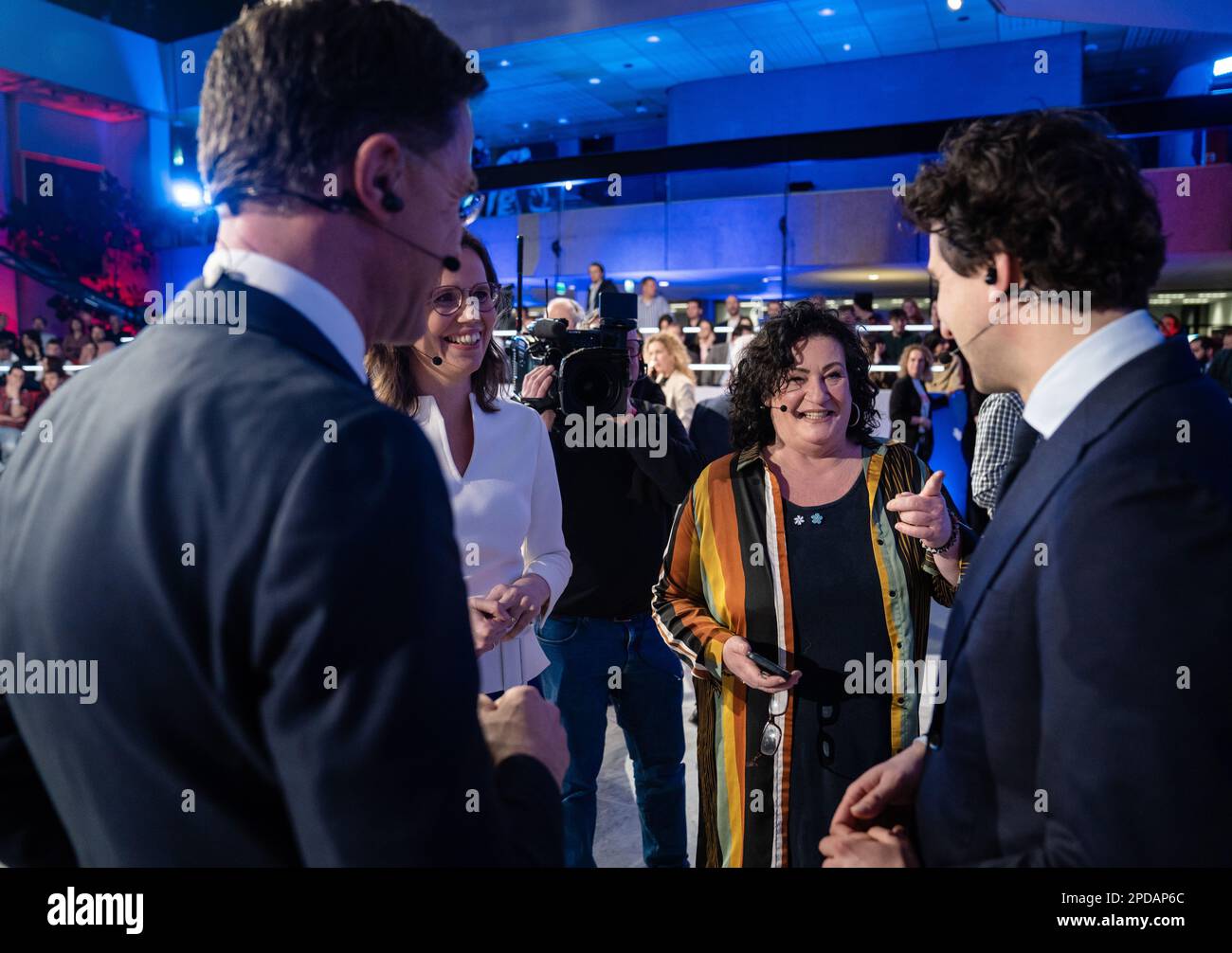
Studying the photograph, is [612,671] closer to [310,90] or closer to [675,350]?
[310,90]

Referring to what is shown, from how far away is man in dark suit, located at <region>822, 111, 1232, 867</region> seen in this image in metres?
0.71

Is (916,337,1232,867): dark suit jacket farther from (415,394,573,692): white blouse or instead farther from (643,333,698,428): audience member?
(643,333,698,428): audience member

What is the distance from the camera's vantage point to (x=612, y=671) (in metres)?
2.18

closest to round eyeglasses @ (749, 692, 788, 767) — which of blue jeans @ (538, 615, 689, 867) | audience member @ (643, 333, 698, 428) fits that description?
blue jeans @ (538, 615, 689, 867)

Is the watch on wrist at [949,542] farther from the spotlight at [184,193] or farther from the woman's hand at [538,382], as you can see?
the spotlight at [184,193]

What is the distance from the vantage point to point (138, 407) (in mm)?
625

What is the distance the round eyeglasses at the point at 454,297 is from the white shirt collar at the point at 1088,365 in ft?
3.74

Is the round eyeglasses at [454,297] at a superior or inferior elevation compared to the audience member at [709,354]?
inferior

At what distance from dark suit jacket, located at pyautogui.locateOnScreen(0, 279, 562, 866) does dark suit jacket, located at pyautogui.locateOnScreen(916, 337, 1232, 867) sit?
Result: 19.1 inches

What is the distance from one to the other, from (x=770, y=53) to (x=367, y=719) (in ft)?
44.0

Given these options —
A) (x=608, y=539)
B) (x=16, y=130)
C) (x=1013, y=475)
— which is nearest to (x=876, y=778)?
(x=1013, y=475)

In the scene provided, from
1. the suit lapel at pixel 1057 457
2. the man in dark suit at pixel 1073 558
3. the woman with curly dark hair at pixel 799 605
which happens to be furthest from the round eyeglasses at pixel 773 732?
the suit lapel at pixel 1057 457

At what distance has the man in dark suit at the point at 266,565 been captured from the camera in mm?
582
